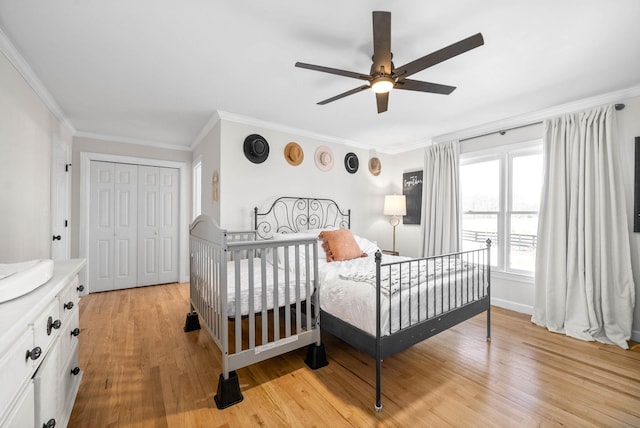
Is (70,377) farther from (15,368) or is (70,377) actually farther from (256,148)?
(256,148)

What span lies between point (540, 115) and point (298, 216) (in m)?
3.19

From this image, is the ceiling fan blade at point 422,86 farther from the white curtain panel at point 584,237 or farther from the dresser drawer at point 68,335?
the dresser drawer at point 68,335

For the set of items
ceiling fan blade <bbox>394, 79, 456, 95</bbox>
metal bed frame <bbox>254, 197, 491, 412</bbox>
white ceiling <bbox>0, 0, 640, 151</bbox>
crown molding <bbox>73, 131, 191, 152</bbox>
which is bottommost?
metal bed frame <bbox>254, 197, 491, 412</bbox>

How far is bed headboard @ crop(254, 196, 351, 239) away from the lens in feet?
11.5

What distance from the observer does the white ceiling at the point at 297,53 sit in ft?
5.24

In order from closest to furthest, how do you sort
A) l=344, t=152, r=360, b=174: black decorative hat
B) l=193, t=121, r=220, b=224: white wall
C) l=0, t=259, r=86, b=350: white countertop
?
l=0, t=259, r=86, b=350: white countertop, l=193, t=121, r=220, b=224: white wall, l=344, t=152, r=360, b=174: black decorative hat

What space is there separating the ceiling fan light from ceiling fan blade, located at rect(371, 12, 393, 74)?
1.7 inches

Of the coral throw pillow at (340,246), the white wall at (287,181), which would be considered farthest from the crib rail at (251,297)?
the white wall at (287,181)

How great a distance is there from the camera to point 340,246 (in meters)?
3.06

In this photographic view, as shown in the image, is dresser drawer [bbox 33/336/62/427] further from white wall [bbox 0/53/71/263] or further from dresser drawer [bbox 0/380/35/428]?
white wall [bbox 0/53/71/263]

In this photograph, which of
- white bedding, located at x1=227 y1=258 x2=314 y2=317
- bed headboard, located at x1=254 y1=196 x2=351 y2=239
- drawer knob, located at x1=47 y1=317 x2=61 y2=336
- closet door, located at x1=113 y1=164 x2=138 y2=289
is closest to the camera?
drawer knob, located at x1=47 y1=317 x2=61 y2=336

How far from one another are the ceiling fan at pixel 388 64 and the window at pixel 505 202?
7.01ft

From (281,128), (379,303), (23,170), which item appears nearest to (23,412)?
(379,303)

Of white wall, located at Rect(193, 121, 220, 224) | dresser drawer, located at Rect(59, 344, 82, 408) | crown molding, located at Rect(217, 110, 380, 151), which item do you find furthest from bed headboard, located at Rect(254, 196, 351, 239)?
dresser drawer, located at Rect(59, 344, 82, 408)
